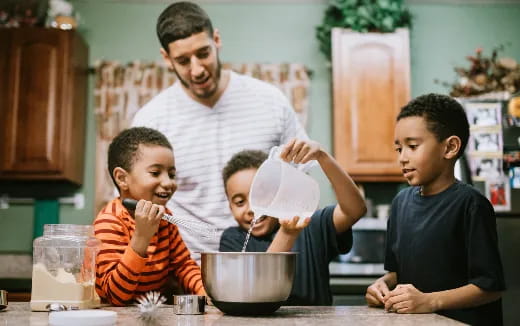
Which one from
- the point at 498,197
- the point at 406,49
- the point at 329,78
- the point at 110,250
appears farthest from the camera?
the point at 329,78

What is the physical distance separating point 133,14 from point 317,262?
9.58 feet

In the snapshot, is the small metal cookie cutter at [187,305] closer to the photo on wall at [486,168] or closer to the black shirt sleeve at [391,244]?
the black shirt sleeve at [391,244]

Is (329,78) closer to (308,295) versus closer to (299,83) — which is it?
(299,83)

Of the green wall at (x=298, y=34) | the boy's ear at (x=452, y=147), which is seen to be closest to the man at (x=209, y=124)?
the boy's ear at (x=452, y=147)

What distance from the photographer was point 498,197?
104 inches

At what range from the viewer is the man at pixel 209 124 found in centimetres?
196

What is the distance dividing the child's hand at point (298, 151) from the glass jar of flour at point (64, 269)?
0.47 meters

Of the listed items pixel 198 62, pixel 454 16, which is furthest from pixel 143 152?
pixel 454 16

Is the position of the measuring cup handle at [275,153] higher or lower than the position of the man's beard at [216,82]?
lower

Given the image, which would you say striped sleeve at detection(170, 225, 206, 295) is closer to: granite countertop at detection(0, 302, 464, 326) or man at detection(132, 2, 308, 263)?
granite countertop at detection(0, 302, 464, 326)

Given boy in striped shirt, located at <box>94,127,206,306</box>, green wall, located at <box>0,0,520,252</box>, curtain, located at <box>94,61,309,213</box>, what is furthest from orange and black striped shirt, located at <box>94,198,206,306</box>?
green wall, located at <box>0,0,520,252</box>

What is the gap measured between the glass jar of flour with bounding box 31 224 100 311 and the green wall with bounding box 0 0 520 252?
A: 279 centimetres

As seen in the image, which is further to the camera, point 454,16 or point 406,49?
point 454,16

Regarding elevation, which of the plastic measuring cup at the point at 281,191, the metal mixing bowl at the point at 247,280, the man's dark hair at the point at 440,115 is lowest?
the metal mixing bowl at the point at 247,280
